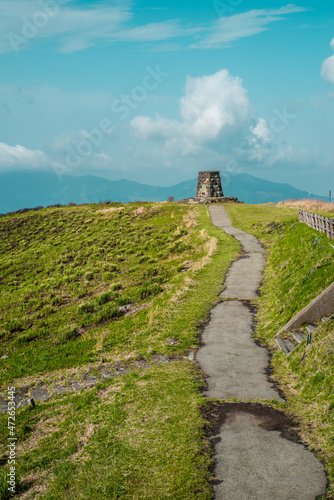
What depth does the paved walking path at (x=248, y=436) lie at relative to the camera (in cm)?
600

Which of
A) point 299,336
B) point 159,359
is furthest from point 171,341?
point 299,336

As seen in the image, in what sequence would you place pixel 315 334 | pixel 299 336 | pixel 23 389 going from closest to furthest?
pixel 315 334 < pixel 299 336 < pixel 23 389

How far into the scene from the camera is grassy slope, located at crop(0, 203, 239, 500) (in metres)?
6.68

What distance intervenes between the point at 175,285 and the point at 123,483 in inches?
523

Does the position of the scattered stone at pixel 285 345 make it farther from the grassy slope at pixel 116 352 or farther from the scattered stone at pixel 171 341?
the scattered stone at pixel 171 341

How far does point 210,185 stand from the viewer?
181ft

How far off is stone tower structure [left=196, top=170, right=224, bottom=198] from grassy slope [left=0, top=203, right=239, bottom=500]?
57.4 feet

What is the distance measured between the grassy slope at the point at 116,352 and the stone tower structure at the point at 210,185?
17506 millimetres

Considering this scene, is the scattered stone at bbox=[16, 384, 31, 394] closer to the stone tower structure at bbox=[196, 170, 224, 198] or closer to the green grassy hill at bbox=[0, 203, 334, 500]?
the green grassy hill at bbox=[0, 203, 334, 500]

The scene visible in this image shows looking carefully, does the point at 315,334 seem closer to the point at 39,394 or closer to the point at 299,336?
the point at 299,336

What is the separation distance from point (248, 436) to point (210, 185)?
1950 inches

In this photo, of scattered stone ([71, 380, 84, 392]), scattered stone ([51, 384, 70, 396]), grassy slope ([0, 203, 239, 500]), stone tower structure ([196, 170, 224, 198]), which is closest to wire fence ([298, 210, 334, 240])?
grassy slope ([0, 203, 239, 500])

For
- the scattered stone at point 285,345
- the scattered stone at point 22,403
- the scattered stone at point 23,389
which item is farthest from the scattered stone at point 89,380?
the scattered stone at point 285,345

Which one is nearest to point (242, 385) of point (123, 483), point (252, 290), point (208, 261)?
point (123, 483)
